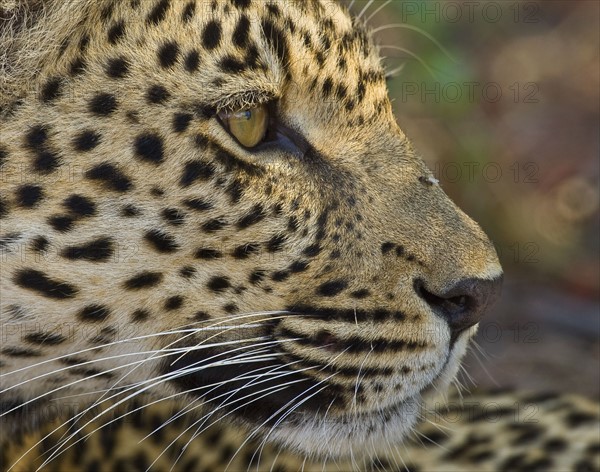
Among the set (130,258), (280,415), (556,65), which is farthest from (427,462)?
(556,65)

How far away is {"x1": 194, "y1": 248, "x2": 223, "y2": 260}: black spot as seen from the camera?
3.12 m

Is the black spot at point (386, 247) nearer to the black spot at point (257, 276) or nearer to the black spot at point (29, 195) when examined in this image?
the black spot at point (257, 276)

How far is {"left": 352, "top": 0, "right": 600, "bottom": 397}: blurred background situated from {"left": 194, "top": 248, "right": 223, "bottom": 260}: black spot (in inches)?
86.2

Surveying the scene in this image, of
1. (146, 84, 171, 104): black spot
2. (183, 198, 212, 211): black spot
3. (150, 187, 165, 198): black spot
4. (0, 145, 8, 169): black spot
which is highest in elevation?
(146, 84, 171, 104): black spot

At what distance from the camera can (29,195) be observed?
300cm

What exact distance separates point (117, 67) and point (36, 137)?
12.1 inches

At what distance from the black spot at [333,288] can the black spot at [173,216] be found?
0.46 meters

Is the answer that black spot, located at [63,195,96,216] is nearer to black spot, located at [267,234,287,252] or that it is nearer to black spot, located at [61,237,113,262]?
black spot, located at [61,237,113,262]

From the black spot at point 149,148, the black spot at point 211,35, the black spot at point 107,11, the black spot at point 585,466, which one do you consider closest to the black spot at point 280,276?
the black spot at point 149,148

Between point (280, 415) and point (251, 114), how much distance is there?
36.7 inches

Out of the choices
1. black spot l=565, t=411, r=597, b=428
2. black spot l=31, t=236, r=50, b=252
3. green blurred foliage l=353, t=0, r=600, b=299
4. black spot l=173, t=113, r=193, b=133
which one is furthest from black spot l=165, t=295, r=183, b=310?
green blurred foliage l=353, t=0, r=600, b=299

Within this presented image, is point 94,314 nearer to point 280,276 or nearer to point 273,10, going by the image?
point 280,276

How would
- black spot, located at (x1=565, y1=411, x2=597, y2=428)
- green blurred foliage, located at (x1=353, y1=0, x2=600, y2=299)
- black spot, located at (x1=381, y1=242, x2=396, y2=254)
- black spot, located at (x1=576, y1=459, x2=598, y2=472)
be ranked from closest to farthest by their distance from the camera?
black spot, located at (x1=381, y1=242, x2=396, y2=254) < black spot, located at (x1=576, y1=459, x2=598, y2=472) < black spot, located at (x1=565, y1=411, x2=597, y2=428) < green blurred foliage, located at (x1=353, y1=0, x2=600, y2=299)

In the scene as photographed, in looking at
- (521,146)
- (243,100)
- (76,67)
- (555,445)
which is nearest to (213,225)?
(243,100)
